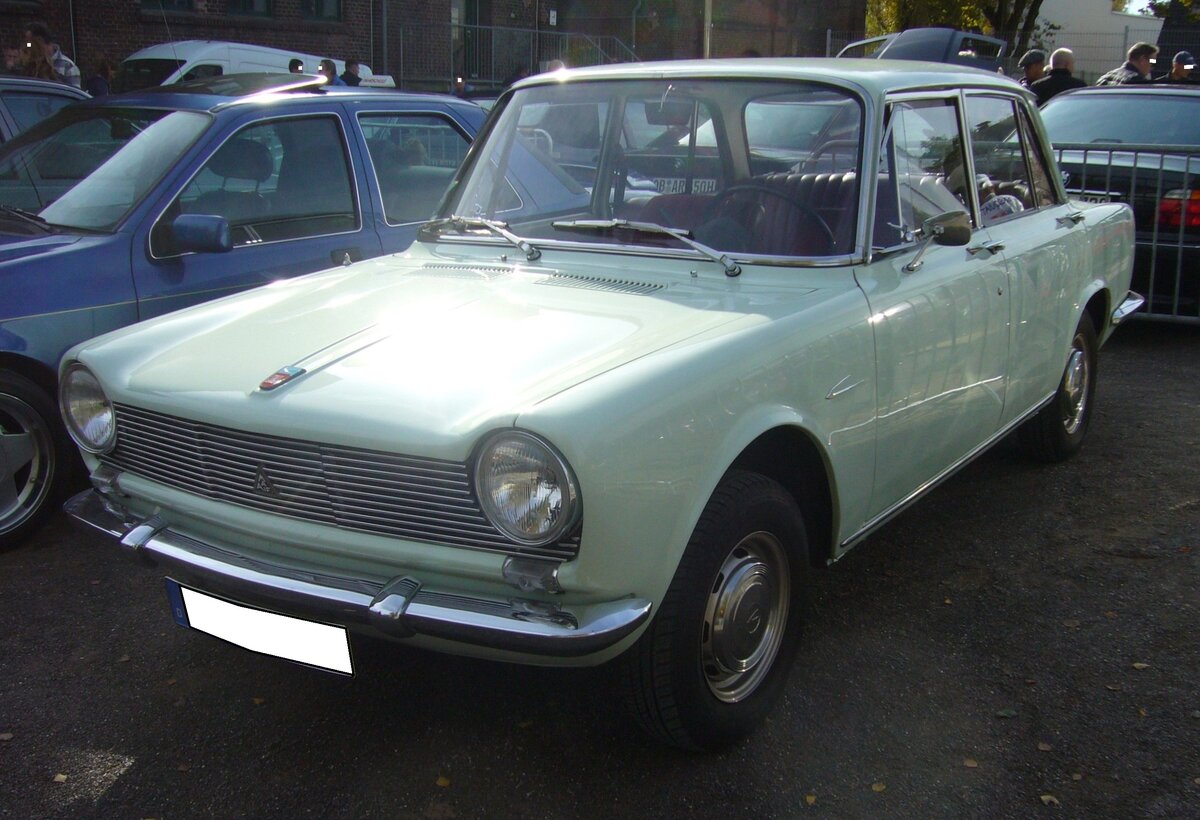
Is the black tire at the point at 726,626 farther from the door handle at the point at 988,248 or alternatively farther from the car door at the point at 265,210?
the car door at the point at 265,210

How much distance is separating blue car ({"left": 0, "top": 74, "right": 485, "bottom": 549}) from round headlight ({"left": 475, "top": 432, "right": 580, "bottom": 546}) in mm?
2474

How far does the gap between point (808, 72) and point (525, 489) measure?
1920 millimetres

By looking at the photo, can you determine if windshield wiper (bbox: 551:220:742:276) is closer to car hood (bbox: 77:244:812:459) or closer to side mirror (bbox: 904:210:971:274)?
car hood (bbox: 77:244:812:459)

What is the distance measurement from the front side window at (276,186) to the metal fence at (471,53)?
17.1m

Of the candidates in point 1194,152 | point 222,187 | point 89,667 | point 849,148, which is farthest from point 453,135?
point 1194,152

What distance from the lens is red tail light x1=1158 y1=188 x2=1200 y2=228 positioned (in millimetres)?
7461

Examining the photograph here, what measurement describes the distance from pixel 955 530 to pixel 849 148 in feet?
5.84

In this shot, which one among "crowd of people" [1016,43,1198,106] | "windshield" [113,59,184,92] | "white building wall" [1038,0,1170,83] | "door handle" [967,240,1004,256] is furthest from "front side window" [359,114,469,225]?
"white building wall" [1038,0,1170,83]

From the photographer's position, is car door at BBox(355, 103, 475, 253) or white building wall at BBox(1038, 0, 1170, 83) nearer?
car door at BBox(355, 103, 475, 253)

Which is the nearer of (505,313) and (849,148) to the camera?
(505,313)

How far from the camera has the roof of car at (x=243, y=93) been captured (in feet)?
16.9

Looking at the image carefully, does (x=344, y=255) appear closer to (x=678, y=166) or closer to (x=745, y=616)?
(x=678, y=166)

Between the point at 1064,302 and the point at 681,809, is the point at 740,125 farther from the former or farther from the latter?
the point at 681,809

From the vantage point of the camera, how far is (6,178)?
5188 millimetres
